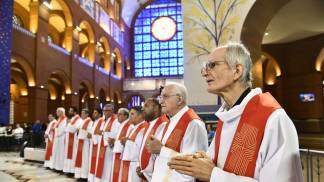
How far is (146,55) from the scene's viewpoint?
1414 inches

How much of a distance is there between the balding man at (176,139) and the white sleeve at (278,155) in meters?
1.39

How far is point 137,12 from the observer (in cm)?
3581

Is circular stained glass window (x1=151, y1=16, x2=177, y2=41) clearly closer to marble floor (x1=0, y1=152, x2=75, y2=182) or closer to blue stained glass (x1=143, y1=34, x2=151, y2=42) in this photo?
marble floor (x1=0, y1=152, x2=75, y2=182)

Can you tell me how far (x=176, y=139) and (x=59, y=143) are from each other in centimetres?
758

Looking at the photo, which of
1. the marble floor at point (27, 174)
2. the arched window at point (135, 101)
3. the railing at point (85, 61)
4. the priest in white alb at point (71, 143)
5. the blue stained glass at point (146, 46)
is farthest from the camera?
the blue stained glass at point (146, 46)

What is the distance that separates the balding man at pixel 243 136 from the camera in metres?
1.33

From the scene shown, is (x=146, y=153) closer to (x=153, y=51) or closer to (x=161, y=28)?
(x=161, y=28)

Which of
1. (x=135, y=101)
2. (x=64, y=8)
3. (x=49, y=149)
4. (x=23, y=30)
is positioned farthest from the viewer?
(x=135, y=101)

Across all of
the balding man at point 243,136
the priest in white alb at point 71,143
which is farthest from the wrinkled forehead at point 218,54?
the priest in white alb at point 71,143

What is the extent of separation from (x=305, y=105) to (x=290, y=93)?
3.29 ft

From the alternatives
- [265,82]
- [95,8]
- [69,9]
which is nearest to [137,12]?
[95,8]

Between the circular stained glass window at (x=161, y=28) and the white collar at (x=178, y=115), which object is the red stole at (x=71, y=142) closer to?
the circular stained glass window at (x=161, y=28)

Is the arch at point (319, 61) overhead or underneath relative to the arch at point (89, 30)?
underneath

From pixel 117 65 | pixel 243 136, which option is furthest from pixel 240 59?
pixel 117 65
